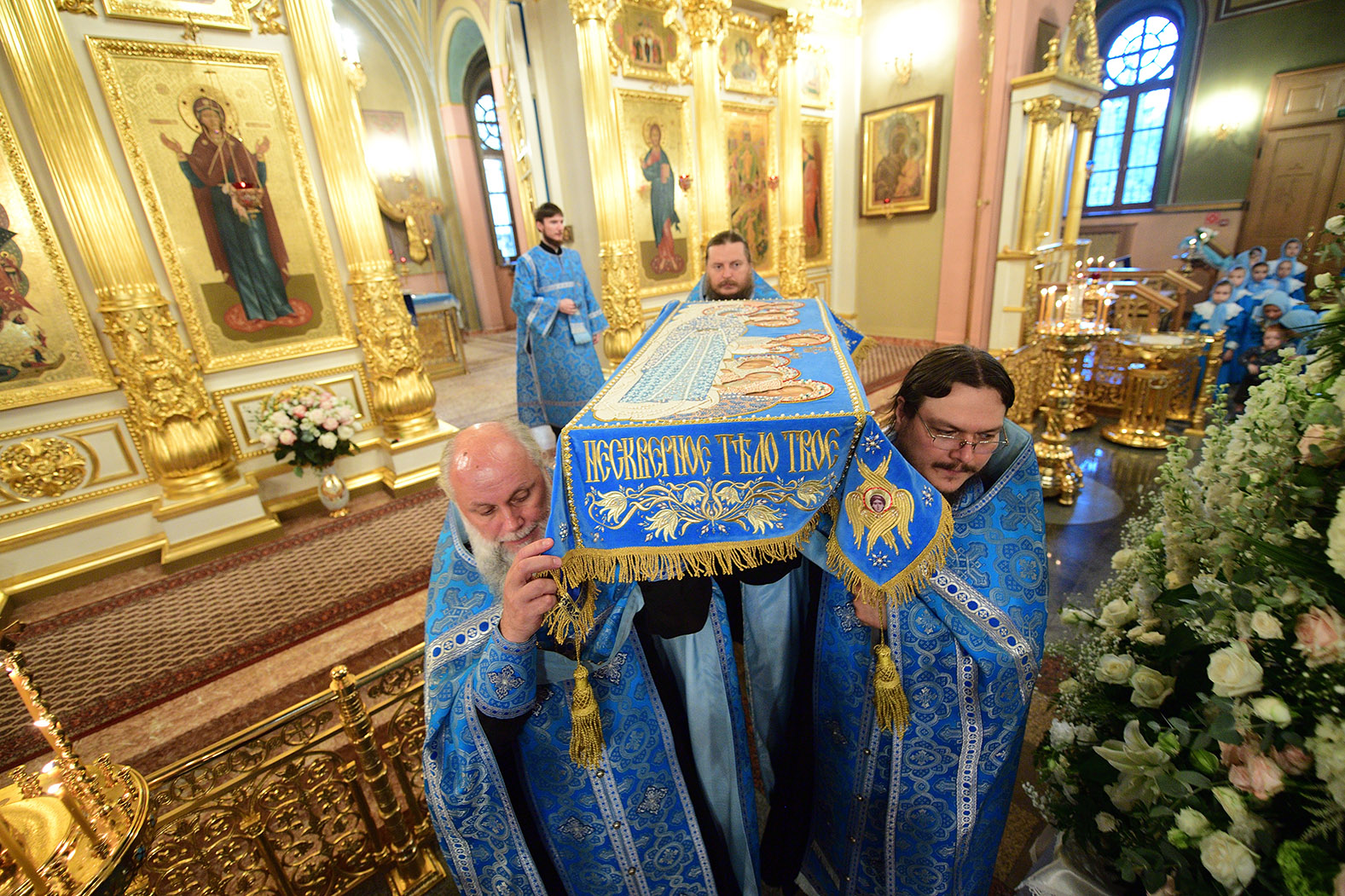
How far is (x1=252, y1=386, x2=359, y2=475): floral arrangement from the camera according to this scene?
15.7ft

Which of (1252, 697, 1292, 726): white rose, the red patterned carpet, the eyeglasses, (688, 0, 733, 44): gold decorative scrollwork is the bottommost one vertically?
the red patterned carpet

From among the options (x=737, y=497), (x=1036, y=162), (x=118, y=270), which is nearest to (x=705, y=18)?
(x=1036, y=162)

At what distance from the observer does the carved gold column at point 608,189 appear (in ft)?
21.1

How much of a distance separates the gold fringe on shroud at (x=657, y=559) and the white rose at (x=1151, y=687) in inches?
33.3

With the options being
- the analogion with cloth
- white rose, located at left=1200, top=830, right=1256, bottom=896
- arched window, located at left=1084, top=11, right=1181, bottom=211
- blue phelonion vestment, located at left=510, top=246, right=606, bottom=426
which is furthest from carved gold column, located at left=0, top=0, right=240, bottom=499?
arched window, located at left=1084, top=11, right=1181, bottom=211

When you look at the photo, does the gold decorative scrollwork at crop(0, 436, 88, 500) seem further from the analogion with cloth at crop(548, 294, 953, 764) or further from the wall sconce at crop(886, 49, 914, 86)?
the wall sconce at crop(886, 49, 914, 86)

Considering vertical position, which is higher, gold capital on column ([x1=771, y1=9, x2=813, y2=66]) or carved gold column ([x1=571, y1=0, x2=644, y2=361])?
gold capital on column ([x1=771, y1=9, x2=813, y2=66])

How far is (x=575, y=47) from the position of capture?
21.7ft

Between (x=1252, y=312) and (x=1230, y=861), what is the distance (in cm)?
780

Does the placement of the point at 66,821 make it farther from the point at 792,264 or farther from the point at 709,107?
the point at 792,264

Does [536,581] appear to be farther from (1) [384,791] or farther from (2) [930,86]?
(2) [930,86]

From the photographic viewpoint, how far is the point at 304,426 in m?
4.82

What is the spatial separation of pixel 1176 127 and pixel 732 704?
17727 mm

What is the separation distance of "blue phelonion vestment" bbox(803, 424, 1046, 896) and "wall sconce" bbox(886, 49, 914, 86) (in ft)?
31.4
